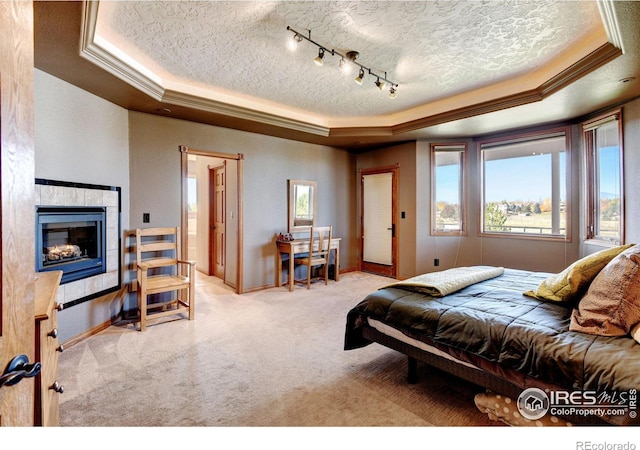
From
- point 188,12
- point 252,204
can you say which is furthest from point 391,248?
point 188,12

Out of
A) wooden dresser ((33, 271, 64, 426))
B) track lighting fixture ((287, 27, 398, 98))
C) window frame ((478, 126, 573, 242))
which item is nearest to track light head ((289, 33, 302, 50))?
track lighting fixture ((287, 27, 398, 98))

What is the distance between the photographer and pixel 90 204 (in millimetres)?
3125

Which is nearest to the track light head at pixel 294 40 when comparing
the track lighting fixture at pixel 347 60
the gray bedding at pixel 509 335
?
the track lighting fixture at pixel 347 60

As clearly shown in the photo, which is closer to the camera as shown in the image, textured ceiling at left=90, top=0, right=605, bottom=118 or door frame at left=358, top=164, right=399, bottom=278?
textured ceiling at left=90, top=0, right=605, bottom=118

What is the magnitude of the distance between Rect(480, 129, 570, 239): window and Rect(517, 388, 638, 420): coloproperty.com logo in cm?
365

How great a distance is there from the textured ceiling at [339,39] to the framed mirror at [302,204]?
184 centimetres

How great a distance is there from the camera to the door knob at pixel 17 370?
0.73 metres

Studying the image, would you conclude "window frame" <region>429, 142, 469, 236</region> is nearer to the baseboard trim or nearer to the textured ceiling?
the textured ceiling

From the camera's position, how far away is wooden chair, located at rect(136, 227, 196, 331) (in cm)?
329

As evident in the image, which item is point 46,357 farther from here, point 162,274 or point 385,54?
point 385,54

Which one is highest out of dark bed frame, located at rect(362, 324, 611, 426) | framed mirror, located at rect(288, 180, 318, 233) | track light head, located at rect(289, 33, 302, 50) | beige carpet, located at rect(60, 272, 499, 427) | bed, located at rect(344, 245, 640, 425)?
track light head, located at rect(289, 33, 302, 50)

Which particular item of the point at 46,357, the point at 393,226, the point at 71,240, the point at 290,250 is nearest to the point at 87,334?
the point at 71,240

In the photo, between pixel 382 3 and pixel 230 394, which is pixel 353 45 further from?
pixel 230 394

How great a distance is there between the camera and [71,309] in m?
2.94
